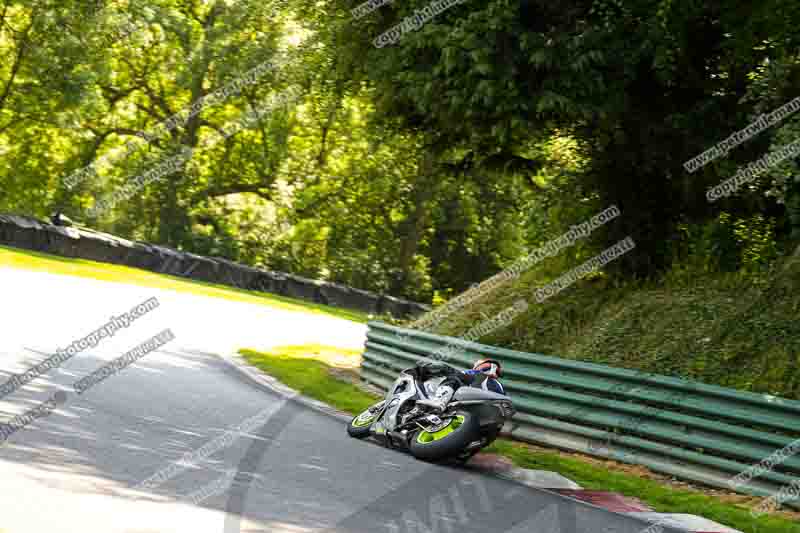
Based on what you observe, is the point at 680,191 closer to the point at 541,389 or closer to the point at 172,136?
the point at 541,389

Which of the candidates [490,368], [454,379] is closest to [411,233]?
[490,368]

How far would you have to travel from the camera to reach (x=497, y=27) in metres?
14.6

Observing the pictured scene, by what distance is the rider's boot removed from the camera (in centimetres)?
1078

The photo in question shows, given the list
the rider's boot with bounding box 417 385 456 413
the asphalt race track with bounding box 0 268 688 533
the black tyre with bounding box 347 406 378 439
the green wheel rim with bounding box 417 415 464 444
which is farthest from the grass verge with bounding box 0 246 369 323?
the green wheel rim with bounding box 417 415 464 444

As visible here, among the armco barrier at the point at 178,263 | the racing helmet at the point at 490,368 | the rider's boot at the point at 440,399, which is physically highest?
the racing helmet at the point at 490,368

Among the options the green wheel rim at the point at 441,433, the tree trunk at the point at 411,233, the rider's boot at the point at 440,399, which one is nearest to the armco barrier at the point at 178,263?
the tree trunk at the point at 411,233

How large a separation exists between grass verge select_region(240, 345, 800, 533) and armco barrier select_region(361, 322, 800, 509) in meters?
0.35

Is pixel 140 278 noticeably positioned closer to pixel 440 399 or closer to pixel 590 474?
pixel 590 474

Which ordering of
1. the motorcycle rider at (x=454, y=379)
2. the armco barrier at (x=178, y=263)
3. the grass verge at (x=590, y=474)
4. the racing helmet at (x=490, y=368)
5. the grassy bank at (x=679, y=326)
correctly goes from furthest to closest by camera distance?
1. the armco barrier at (x=178, y=263)
2. the grassy bank at (x=679, y=326)
3. the racing helmet at (x=490, y=368)
4. the motorcycle rider at (x=454, y=379)
5. the grass verge at (x=590, y=474)

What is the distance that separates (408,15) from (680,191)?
5229mm

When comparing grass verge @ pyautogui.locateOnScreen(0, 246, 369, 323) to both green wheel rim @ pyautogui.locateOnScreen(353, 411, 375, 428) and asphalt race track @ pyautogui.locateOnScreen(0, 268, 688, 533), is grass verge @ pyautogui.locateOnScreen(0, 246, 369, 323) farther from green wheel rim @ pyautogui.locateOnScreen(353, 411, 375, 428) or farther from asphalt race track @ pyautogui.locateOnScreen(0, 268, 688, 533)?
green wheel rim @ pyautogui.locateOnScreen(353, 411, 375, 428)

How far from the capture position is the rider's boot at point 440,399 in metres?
10.8

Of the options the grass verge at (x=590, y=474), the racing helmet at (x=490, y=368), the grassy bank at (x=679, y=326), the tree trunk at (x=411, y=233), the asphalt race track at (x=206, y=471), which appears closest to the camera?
the asphalt race track at (x=206, y=471)

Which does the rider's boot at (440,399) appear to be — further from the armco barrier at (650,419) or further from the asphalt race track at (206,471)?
the armco barrier at (650,419)
